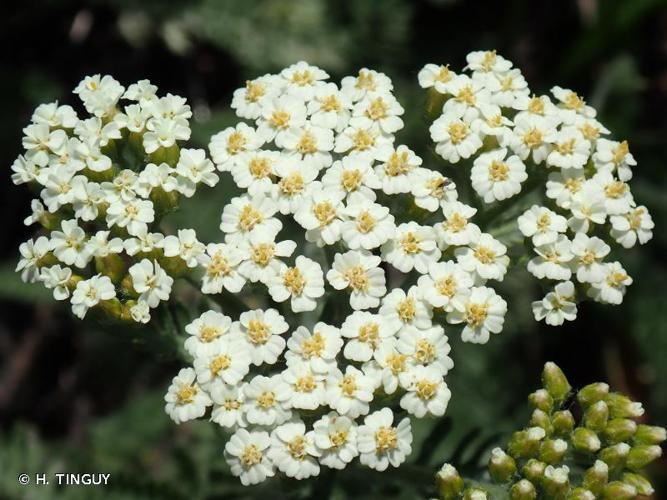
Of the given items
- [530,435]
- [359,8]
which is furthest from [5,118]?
[530,435]

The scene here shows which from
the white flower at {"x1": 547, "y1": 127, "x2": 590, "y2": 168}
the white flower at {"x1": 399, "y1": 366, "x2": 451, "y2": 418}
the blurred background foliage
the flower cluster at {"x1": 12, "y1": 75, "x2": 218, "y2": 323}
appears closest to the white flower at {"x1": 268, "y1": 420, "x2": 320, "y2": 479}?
the white flower at {"x1": 399, "y1": 366, "x2": 451, "y2": 418}

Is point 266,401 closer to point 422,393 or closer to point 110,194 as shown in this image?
point 422,393

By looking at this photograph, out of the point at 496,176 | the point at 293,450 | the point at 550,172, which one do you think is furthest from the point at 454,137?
the point at 293,450

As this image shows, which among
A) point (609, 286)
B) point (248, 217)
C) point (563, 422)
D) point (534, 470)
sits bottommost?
point (534, 470)

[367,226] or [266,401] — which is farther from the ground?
Answer: [367,226]

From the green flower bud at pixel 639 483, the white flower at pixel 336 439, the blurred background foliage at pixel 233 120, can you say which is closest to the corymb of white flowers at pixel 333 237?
the white flower at pixel 336 439

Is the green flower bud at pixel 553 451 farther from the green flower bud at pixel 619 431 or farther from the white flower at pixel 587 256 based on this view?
the white flower at pixel 587 256

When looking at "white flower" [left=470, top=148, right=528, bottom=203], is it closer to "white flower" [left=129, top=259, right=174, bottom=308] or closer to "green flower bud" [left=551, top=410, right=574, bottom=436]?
"green flower bud" [left=551, top=410, right=574, bottom=436]
